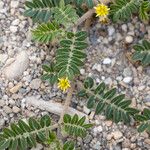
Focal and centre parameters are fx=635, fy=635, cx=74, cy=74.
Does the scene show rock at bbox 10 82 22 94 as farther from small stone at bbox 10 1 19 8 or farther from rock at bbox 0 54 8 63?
small stone at bbox 10 1 19 8

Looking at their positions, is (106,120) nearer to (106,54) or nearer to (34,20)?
(106,54)

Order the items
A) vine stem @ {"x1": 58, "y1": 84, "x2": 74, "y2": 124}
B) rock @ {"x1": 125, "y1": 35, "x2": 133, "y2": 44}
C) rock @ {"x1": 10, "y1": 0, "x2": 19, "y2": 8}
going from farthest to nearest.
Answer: rock @ {"x1": 10, "y1": 0, "x2": 19, "y2": 8} → rock @ {"x1": 125, "y1": 35, "x2": 133, "y2": 44} → vine stem @ {"x1": 58, "y1": 84, "x2": 74, "y2": 124}

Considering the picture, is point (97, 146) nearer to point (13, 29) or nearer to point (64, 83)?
point (64, 83)

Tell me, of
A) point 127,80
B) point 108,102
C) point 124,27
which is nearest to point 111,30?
point 124,27

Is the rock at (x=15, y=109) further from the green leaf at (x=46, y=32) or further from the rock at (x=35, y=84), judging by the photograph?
the green leaf at (x=46, y=32)

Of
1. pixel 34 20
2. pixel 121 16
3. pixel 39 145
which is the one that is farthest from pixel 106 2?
pixel 39 145

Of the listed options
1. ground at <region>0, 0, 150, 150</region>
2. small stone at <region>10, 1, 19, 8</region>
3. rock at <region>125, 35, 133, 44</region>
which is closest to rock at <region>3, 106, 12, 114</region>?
ground at <region>0, 0, 150, 150</region>

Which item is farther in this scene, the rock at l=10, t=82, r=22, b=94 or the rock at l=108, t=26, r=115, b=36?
the rock at l=108, t=26, r=115, b=36
